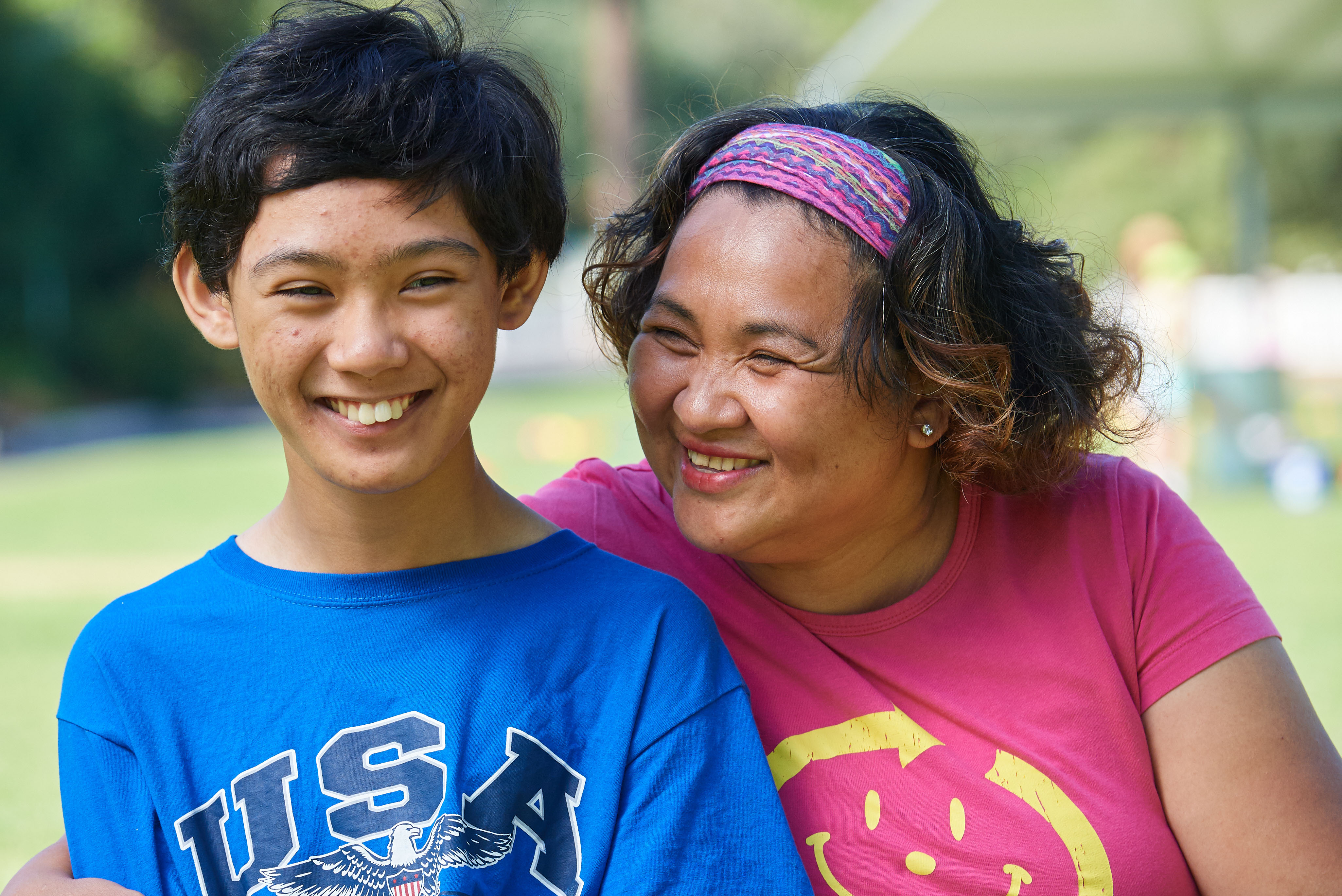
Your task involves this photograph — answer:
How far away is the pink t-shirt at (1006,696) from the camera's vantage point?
187cm

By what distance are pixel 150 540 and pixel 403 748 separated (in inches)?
284

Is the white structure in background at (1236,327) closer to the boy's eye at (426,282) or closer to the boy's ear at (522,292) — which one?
the boy's ear at (522,292)

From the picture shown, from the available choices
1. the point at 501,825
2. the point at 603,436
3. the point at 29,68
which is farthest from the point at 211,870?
the point at 29,68

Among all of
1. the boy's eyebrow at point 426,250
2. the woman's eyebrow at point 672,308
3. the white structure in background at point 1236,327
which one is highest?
the white structure in background at point 1236,327

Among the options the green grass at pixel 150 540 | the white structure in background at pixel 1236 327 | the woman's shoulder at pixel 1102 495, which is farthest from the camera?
the white structure in background at pixel 1236 327

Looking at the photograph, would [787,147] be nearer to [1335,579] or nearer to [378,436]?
[378,436]

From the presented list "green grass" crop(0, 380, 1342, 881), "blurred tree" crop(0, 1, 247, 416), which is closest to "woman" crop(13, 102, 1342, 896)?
"green grass" crop(0, 380, 1342, 881)

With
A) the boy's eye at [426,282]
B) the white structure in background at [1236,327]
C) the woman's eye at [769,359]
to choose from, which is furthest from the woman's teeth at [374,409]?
the white structure in background at [1236,327]

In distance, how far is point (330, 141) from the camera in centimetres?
171

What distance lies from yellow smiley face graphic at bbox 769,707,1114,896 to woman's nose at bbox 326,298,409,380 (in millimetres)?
826

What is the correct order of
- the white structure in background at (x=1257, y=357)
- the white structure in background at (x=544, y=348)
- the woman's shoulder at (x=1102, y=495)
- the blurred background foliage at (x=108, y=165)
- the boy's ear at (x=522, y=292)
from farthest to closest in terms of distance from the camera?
1. the white structure in background at (x=544, y=348)
2. the blurred background foliage at (x=108, y=165)
3. the white structure in background at (x=1257, y=357)
4. the woman's shoulder at (x=1102, y=495)
5. the boy's ear at (x=522, y=292)

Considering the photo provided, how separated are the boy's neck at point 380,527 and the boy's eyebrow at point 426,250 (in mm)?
320

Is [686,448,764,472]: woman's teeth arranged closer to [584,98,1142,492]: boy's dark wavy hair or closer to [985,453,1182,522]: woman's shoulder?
[584,98,1142,492]: boy's dark wavy hair

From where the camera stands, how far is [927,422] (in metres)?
2.10
